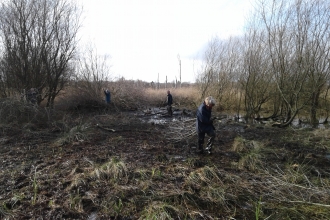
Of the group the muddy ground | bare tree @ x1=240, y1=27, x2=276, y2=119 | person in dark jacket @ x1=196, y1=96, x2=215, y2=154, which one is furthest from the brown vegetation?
bare tree @ x1=240, y1=27, x2=276, y2=119

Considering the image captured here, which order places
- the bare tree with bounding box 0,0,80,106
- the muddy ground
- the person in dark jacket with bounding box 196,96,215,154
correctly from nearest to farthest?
the muddy ground
the person in dark jacket with bounding box 196,96,215,154
the bare tree with bounding box 0,0,80,106

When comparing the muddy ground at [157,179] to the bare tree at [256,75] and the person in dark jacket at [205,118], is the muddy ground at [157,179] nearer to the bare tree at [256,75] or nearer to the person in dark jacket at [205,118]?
the person in dark jacket at [205,118]

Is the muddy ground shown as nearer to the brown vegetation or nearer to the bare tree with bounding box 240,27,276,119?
the brown vegetation

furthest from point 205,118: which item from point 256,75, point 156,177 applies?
point 256,75

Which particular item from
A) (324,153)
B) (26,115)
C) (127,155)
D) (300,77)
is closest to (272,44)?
(300,77)

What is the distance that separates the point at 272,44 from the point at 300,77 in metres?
2.17

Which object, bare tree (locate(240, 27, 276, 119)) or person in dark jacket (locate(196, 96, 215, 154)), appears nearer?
person in dark jacket (locate(196, 96, 215, 154))

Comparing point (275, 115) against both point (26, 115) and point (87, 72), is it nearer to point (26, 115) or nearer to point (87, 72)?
point (26, 115)

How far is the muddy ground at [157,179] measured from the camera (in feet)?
11.3

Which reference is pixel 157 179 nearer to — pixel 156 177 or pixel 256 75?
pixel 156 177

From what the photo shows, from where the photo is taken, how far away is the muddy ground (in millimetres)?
3441

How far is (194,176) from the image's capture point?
4.64 m

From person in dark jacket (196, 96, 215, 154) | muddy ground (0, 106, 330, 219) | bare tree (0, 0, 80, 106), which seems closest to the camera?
muddy ground (0, 106, 330, 219)

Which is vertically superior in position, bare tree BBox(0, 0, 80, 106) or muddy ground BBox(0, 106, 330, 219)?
bare tree BBox(0, 0, 80, 106)
